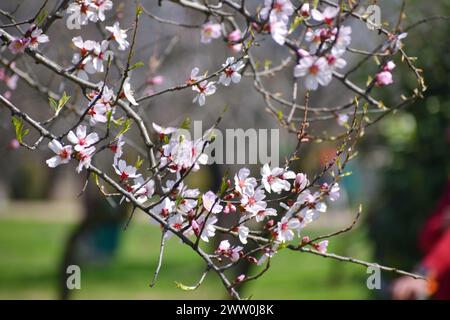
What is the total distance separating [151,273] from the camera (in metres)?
13.9

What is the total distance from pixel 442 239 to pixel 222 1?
2.26m

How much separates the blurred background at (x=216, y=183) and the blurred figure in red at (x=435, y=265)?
0.70 meters

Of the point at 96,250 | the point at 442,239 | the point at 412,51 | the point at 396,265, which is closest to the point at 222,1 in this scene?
the point at 442,239

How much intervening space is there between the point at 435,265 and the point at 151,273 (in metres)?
10.1

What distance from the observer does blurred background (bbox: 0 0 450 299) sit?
560 centimetres

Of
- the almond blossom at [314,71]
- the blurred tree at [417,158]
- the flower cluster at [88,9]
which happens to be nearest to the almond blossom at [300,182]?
the almond blossom at [314,71]

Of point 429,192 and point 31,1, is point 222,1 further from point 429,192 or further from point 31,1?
point 31,1

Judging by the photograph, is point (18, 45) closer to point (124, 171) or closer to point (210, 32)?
point (124, 171)

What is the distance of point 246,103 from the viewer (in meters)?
10.0

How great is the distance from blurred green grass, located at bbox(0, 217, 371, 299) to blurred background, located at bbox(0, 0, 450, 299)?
0.03 m

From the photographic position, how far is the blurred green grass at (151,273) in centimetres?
1124

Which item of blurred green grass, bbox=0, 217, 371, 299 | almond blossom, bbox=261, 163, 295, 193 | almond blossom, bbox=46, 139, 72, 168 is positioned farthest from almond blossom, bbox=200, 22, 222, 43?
blurred green grass, bbox=0, 217, 371, 299

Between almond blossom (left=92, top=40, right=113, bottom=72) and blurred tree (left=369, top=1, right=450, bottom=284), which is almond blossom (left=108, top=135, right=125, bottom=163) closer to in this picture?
almond blossom (left=92, top=40, right=113, bottom=72)
